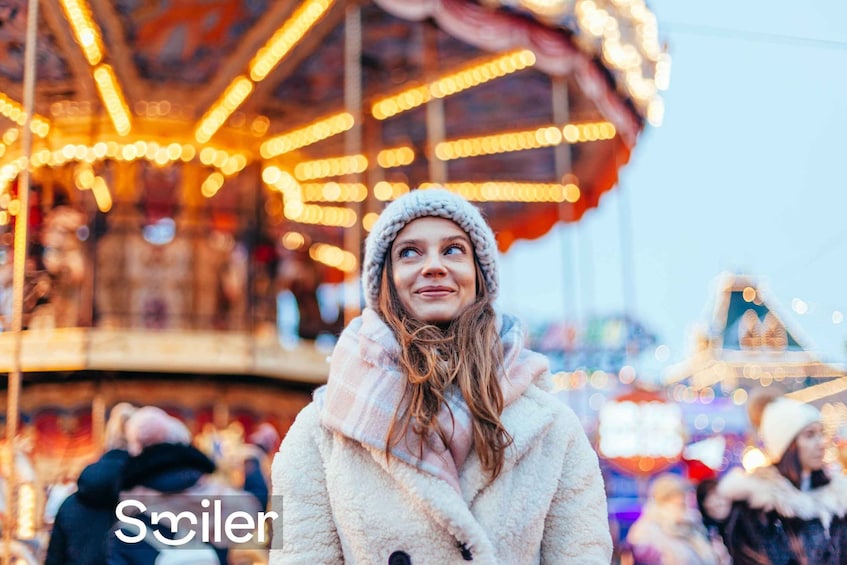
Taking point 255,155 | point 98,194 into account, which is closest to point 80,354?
point 98,194

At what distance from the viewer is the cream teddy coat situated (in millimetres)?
1618

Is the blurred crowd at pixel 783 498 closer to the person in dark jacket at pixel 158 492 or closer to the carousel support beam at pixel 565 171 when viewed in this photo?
the person in dark jacket at pixel 158 492

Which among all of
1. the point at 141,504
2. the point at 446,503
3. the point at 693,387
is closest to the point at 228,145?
the point at 141,504

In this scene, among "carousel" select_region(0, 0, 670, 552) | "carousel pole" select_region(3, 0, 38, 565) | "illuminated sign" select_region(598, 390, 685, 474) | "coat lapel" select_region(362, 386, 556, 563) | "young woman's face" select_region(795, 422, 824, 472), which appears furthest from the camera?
"illuminated sign" select_region(598, 390, 685, 474)

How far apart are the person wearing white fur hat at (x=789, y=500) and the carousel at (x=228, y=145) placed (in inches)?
177

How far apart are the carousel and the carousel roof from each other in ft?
0.08

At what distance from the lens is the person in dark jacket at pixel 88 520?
3592 millimetres

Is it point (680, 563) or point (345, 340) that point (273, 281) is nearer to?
point (680, 563)

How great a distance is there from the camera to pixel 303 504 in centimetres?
170

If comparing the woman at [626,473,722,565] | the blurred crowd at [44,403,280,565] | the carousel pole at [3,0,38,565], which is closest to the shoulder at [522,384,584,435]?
the blurred crowd at [44,403,280,565]

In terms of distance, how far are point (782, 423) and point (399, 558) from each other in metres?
3.08

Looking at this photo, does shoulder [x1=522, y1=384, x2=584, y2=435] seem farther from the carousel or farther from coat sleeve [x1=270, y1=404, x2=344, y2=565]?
the carousel

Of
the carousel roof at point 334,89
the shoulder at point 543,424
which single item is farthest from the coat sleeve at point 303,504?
the carousel roof at point 334,89

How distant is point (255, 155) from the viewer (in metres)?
11.0
